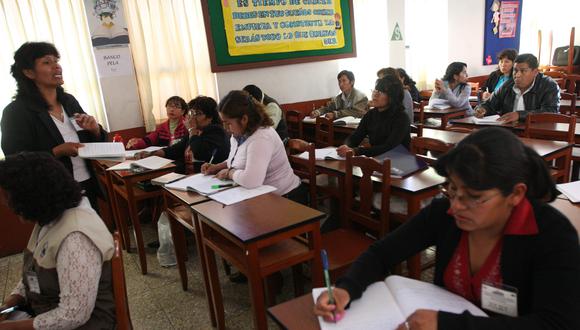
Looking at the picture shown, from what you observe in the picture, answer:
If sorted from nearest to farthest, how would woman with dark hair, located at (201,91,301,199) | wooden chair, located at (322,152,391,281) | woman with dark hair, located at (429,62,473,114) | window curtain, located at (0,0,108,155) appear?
wooden chair, located at (322,152,391,281) < woman with dark hair, located at (201,91,301,199) < window curtain, located at (0,0,108,155) < woman with dark hair, located at (429,62,473,114)

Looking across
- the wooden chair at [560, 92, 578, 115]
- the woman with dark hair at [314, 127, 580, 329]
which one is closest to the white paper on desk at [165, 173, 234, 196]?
the woman with dark hair at [314, 127, 580, 329]

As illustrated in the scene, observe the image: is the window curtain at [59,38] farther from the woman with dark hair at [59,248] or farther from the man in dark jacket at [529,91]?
the man in dark jacket at [529,91]

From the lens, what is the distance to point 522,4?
677 centimetres

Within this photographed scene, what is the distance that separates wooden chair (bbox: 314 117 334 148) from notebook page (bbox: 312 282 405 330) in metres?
2.85

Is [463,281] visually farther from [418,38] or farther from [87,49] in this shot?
[418,38]

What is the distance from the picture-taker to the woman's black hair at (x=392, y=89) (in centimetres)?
272

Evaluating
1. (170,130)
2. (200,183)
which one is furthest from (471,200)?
(170,130)

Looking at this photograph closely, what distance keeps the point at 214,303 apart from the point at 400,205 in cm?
109

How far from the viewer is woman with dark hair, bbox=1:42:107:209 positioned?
6.89 ft

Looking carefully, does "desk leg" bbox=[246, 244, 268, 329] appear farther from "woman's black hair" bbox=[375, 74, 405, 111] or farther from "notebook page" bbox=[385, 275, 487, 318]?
"woman's black hair" bbox=[375, 74, 405, 111]

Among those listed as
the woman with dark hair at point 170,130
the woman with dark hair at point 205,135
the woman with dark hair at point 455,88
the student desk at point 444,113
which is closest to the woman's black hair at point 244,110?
the woman with dark hair at point 205,135

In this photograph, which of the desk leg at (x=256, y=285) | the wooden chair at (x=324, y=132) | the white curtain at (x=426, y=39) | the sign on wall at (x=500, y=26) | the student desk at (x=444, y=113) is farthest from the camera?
the sign on wall at (x=500, y=26)

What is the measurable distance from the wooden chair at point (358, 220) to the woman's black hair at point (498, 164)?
2.90 ft

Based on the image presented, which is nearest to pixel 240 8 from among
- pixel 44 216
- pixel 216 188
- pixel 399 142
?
pixel 399 142
